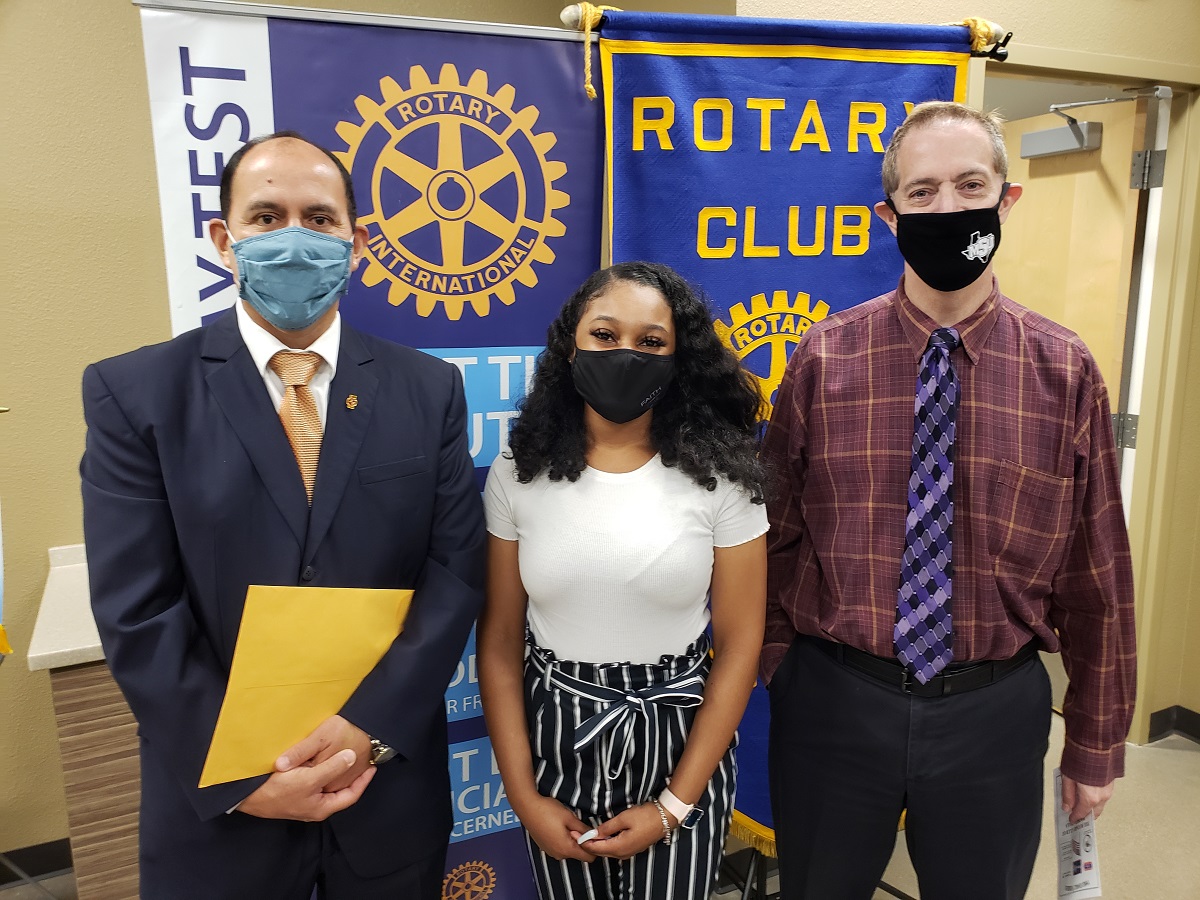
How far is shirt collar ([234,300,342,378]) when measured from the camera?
3.97ft

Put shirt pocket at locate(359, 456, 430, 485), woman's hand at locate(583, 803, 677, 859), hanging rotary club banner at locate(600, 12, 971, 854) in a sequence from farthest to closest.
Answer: hanging rotary club banner at locate(600, 12, 971, 854)
woman's hand at locate(583, 803, 677, 859)
shirt pocket at locate(359, 456, 430, 485)

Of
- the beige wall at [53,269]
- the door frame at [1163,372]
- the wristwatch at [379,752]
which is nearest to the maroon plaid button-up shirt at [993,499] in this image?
the wristwatch at [379,752]

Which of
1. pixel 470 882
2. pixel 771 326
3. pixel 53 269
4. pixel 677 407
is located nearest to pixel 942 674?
pixel 677 407

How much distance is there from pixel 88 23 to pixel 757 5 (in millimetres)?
1790

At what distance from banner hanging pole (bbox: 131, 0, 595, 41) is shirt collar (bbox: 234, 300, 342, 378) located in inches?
26.7

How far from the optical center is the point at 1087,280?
10.4 feet

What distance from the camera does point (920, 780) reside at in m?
1.40

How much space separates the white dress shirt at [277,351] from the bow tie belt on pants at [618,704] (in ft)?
1.96

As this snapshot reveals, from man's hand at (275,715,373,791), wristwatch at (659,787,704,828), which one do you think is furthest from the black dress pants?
man's hand at (275,715,373,791)

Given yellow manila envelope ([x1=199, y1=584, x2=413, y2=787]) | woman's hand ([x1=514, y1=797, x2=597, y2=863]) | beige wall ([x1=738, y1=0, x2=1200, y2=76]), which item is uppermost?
beige wall ([x1=738, y1=0, x2=1200, y2=76])

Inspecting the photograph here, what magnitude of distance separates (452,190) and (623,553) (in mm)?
908

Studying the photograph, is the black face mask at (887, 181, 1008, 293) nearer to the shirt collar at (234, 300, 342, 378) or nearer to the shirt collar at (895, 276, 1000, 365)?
the shirt collar at (895, 276, 1000, 365)

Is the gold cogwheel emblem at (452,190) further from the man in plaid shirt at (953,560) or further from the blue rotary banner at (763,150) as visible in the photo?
the man in plaid shirt at (953,560)

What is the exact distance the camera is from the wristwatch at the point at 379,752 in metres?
1.23
